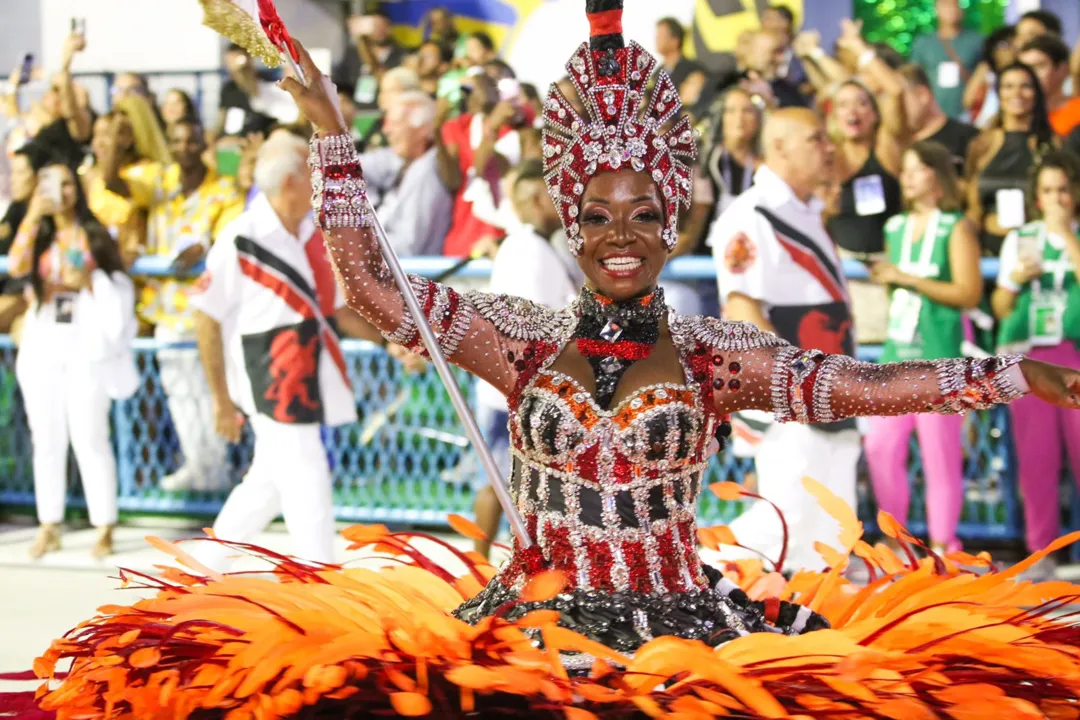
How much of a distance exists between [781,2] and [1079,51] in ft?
5.18

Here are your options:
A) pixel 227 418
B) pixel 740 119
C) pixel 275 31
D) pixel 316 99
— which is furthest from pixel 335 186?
pixel 740 119

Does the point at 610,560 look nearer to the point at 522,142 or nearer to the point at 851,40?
the point at 522,142

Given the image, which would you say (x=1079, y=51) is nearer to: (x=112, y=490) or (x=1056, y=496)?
(x=1056, y=496)

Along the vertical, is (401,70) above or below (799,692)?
above

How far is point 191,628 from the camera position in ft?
7.41

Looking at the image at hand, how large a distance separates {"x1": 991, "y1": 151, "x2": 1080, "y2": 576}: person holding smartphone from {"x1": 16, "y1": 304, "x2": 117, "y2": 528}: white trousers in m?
3.97

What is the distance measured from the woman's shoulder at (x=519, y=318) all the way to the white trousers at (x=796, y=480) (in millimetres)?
2675

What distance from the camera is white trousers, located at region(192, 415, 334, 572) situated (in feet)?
17.1

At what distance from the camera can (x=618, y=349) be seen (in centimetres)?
254

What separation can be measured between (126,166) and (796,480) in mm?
4319

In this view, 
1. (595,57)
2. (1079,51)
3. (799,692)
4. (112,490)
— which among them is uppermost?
(1079,51)

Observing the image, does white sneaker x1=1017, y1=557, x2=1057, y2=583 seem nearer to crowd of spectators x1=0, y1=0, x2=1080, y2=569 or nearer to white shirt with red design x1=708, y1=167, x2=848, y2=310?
crowd of spectators x1=0, y1=0, x2=1080, y2=569

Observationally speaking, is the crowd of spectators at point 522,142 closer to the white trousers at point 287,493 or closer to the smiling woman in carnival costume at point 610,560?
the white trousers at point 287,493

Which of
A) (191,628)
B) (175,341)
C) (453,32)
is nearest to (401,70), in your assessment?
(453,32)
